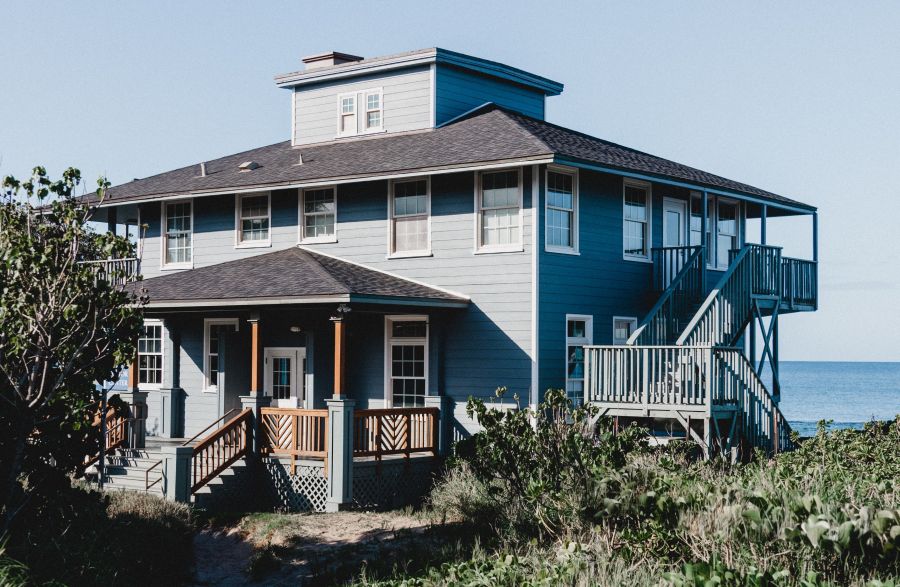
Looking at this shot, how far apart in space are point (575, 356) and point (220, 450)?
7126mm

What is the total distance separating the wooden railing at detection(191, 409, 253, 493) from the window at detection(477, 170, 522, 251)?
580cm

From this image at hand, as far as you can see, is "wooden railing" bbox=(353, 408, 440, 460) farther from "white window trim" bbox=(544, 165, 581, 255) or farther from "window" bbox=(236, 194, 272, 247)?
"window" bbox=(236, 194, 272, 247)

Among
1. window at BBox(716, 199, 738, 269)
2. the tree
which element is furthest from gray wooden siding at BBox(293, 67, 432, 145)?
the tree

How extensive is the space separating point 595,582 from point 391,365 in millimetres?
12603

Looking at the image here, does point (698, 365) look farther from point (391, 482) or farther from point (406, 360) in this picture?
point (406, 360)

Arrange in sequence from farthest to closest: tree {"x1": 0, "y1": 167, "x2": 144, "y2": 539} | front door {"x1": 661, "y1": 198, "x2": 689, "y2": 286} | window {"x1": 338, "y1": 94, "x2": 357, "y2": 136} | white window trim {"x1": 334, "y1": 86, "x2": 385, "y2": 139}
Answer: window {"x1": 338, "y1": 94, "x2": 357, "y2": 136}, white window trim {"x1": 334, "y1": 86, "x2": 385, "y2": 139}, front door {"x1": 661, "y1": 198, "x2": 689, "y2": 286}, tree {"x1": 0, "y1": 167, "x2": 144, "y2": 539}

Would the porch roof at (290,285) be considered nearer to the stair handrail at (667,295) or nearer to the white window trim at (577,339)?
the white window trim at (577,339)

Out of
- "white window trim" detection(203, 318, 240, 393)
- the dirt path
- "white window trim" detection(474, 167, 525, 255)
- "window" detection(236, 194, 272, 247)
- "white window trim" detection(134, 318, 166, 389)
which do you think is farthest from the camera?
"white window trim" detection(134, 318, 166, 389)

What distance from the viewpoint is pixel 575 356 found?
21234 millimetres

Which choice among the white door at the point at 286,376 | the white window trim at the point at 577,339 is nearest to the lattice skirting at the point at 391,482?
the white window trim at the point at 577,339

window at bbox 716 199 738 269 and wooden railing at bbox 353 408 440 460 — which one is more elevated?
window at bbox 716 199 738 269

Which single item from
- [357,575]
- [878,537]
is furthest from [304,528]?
[878,537]

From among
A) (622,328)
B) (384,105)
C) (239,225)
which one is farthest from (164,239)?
(622,328)

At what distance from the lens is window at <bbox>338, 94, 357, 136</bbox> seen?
26578mm
